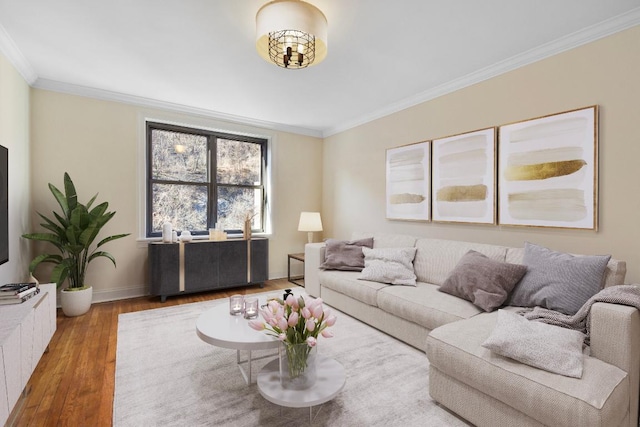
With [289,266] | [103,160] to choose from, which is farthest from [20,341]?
[289,266]

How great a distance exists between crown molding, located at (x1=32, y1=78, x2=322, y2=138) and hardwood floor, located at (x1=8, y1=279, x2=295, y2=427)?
2528 millimetres

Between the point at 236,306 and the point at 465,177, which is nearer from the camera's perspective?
the point at 236,306

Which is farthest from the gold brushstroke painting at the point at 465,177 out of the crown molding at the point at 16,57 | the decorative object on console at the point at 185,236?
the crown molding at the point at 16,57

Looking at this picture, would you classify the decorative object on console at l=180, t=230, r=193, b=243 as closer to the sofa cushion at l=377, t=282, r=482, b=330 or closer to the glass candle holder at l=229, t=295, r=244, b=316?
the glass candle holder at l=229, t=295, r=244, b=316

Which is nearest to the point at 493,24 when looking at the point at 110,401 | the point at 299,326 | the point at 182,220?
the point at 299,326

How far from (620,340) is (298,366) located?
1.57 metres

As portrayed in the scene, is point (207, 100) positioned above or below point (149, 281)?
above

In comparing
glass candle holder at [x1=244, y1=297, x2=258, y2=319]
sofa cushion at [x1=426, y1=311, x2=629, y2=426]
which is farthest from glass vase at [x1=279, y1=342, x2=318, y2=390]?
sofa cushion at [x1=426, y1=311, x2=629, y2=426]

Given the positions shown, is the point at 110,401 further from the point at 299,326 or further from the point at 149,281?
the point at 149,281

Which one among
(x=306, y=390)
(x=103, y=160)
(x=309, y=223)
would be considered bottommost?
(x=306, y=390)

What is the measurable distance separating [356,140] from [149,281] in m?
3.53

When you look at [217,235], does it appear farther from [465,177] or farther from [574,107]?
[574,107]

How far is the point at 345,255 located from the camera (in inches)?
146

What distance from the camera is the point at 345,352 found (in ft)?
8.30
